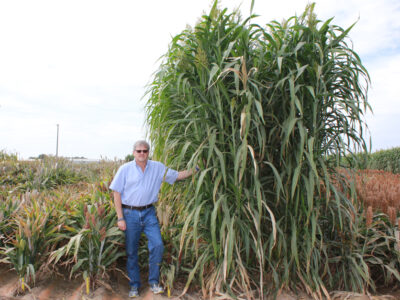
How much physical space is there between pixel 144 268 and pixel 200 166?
146 cm

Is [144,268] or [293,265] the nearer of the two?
[293,265]

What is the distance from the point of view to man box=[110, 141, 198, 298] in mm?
3150

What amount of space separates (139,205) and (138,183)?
8.6 inches

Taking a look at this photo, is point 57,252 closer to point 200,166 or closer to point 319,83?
point 200,166

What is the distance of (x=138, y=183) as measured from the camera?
327 centimetres

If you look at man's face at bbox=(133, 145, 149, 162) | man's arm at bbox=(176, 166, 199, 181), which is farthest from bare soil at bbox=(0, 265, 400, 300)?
man's face at bbox=(133, 145, 149, 162)

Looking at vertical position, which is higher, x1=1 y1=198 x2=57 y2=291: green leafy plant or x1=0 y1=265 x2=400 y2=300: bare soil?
x1=1 y1=198 x2=57 y2=291: green leafy plant

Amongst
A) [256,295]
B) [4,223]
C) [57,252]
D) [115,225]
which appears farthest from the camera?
[4,223]

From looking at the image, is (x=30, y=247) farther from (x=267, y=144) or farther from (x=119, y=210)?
(x=267, y=144)

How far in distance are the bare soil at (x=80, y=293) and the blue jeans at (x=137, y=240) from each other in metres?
0.17

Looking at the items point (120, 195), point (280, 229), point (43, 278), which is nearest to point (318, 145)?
point (280, 229)

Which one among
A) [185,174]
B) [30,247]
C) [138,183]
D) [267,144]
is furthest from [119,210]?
[267,144]

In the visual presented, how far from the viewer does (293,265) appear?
3.00m

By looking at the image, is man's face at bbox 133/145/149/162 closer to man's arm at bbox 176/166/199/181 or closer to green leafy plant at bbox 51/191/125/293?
man's arm at bbox 176/166/199/181
